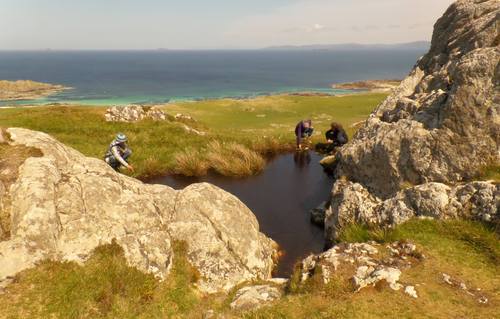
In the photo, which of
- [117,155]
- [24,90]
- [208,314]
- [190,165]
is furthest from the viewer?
[24,90]

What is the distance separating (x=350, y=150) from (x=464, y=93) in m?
6.98

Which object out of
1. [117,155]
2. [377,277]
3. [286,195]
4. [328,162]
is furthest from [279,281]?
[328,162]

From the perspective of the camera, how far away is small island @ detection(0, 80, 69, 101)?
13548 cm

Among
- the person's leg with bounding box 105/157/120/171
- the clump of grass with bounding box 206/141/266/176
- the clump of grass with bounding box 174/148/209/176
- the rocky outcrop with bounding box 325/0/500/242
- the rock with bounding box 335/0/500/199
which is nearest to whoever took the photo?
the rocky outcrop with bounding box 325/0/500/242

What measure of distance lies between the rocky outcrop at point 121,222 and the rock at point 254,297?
1.52m

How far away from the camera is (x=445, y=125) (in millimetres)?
17312

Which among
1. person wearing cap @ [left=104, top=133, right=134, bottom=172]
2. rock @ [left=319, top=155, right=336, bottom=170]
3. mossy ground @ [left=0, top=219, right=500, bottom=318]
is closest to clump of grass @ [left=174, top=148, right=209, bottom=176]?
person wearing cap @ [left=104, top=133, right=134, bottom=172]

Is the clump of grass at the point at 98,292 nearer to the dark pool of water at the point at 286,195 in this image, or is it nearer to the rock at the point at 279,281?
the rock at the point at 279,281

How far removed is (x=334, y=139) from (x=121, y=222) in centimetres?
2494

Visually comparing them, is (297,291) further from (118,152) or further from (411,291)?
(118,152)

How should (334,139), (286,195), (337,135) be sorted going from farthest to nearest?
(334,139)
(337,135)
(286,195)

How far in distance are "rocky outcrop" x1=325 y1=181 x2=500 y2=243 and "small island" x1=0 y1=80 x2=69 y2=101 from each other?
489ft

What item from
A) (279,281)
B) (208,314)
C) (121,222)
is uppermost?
(121,222)

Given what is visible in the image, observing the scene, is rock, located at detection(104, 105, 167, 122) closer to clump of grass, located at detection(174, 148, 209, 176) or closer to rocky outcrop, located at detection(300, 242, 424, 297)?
clump of grass, located at detection(174, 148, 209, 176)
